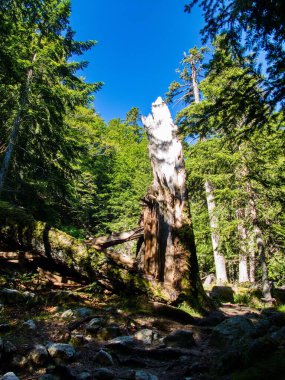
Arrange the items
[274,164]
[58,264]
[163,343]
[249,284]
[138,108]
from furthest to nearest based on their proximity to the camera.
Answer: [138,108]
[249,284]
[274,164]
[58,264]
[163,343]

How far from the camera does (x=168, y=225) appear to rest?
316 inches

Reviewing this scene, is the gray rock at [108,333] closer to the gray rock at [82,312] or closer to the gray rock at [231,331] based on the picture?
the gray rock at [82,312]

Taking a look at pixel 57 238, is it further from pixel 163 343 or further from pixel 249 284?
pixel 249 284

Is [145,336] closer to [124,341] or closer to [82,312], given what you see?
[124,341]

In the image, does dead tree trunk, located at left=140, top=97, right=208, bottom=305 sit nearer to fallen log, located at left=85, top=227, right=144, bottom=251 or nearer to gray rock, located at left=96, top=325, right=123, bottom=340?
fallen log, located at left=85, top=227, right=144, bottom=251

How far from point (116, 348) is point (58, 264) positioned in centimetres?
369

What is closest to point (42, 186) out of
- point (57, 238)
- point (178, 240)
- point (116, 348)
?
point (57, 238)

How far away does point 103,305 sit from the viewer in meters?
6.53

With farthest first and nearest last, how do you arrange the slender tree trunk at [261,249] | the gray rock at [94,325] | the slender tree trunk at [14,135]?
the slender tree trunk at [14,135] → the slender tree trunk at [261,249] → the gray rock at [94,325]

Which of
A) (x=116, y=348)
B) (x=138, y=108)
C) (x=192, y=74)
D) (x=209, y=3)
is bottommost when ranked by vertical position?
(x=116, y=348)

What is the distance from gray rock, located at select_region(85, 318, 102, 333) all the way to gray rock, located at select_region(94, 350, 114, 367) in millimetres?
958

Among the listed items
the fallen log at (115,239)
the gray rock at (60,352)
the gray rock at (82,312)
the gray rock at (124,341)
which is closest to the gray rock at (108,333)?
the gray rock at (124,341)

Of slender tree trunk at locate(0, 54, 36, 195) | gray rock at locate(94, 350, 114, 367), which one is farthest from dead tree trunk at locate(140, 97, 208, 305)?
slender tree trunk at locate(0, 54, 36, 195)

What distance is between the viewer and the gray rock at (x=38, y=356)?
3757 mm
